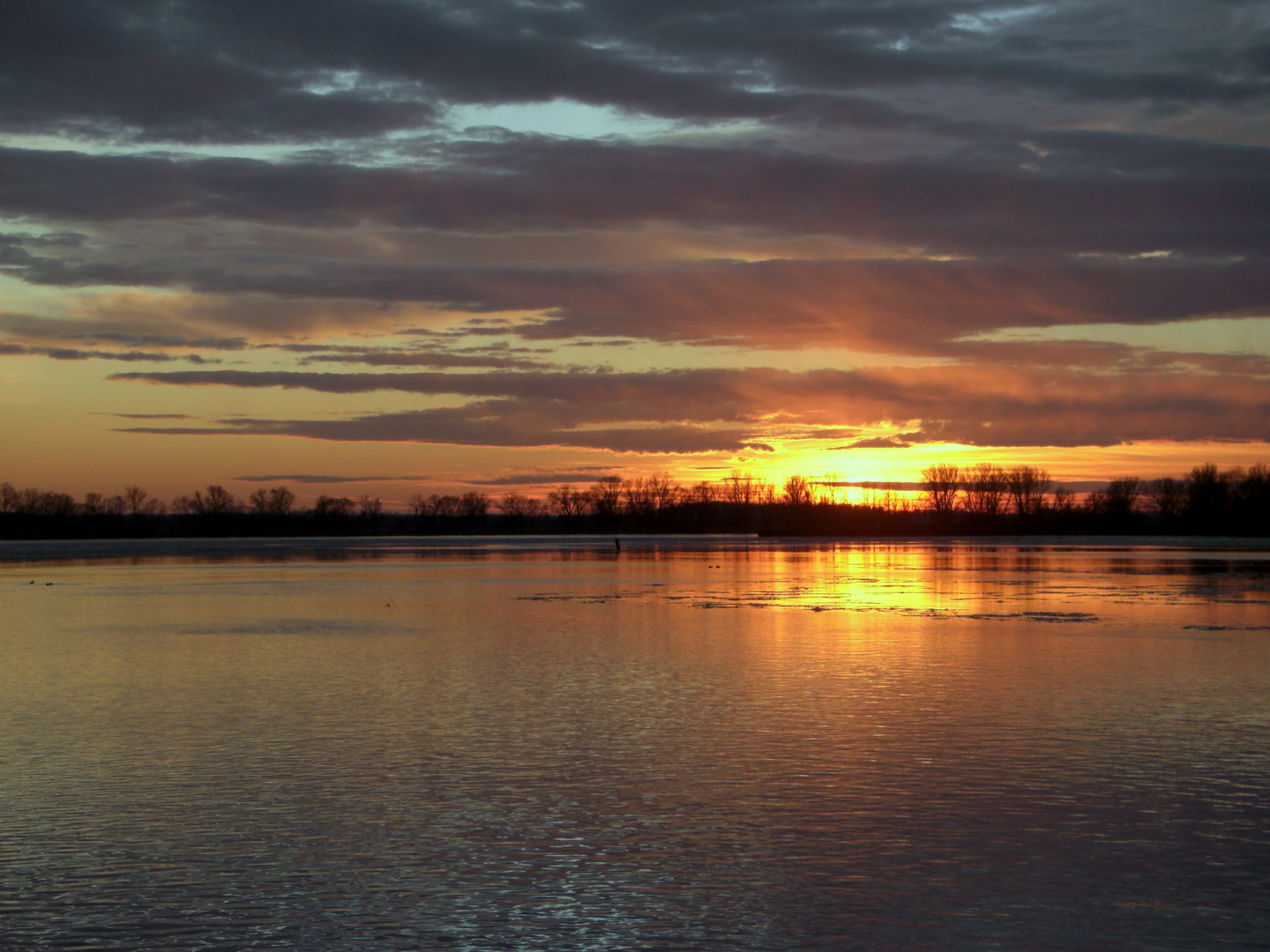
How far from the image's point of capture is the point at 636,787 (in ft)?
27.9

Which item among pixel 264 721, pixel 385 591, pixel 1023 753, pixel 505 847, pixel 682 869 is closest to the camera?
pixel 682 869

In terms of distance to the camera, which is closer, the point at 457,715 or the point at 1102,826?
the point at 1102,826

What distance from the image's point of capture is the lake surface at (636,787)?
5.88m

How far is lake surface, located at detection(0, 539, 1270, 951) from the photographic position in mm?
5883

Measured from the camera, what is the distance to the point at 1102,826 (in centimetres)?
744

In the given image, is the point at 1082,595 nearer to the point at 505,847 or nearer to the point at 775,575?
the point at 775,575

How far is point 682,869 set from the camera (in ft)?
21.7

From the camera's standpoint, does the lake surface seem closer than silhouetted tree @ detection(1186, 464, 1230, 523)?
Yes

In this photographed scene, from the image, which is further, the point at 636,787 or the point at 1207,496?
the point at 1207,496

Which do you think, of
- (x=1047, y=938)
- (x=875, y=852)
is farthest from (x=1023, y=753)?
(x=1047, y=938)

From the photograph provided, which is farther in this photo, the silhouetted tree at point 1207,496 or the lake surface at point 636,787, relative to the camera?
the silhouetted tree at point 1207,496

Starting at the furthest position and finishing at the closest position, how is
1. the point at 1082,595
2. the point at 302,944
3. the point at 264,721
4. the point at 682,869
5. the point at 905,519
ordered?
the point at 905,519, the point at 1082,595, the point at 264,721, the point at 682,869, the point at 302,944

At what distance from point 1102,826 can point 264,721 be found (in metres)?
7.53

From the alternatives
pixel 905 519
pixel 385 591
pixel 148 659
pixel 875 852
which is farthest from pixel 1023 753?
pixel 905 519
